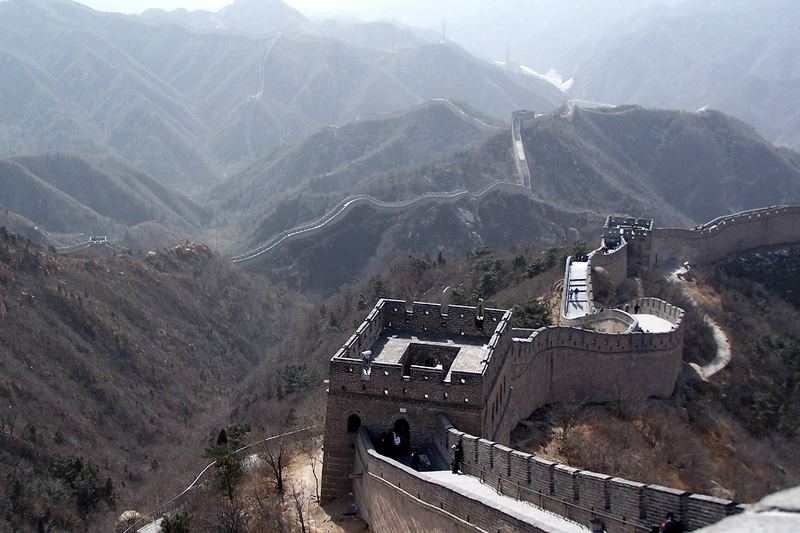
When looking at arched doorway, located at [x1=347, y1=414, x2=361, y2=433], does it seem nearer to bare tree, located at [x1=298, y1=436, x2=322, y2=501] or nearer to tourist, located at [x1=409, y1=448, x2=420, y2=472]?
tourist, located at [x1=409, y1=448, x2=420, y2=472]

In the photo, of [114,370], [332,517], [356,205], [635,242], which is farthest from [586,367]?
[356,205]

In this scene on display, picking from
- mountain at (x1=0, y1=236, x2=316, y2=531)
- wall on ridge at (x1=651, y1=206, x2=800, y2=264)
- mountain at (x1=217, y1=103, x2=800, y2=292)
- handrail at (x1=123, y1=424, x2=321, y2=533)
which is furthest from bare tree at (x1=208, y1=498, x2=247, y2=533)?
mountain at (x1=217, y1=103, x2=800, y2=292)

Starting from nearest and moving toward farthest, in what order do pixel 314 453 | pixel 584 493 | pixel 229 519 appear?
pixel 584 493 → pixel 229 519 → pixel 314 453

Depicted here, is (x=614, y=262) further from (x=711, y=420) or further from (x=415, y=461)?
(x=415, y=461)

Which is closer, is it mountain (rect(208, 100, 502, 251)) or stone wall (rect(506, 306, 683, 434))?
stone wall (rect(506, 306, 683, 434))

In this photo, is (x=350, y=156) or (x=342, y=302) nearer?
(x=342, y=302)

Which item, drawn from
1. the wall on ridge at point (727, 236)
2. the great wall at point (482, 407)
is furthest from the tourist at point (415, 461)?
the wall on ridge at point (727, 236)

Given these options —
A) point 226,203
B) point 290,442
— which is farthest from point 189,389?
point 226,203

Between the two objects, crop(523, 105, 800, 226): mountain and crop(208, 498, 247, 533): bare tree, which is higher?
crop(523, 105, 800, 226): mountain
